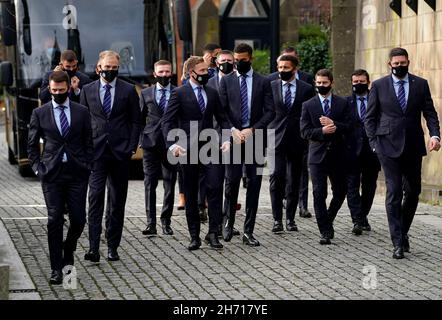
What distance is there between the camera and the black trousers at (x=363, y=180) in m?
15.0

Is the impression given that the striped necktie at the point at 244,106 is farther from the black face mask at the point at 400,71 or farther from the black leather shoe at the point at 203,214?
the black leather shoe at the point at 203,214

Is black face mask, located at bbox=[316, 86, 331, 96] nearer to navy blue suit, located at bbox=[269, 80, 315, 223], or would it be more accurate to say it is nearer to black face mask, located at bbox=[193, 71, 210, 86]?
navy blue suit, located at bbox=[269, 80, 315, 223]

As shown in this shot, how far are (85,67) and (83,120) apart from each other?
34.8 feet

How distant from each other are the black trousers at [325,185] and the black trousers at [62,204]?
303cm

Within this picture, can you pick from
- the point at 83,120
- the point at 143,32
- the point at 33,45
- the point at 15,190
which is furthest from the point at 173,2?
the point at 83,120

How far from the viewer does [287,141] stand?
1526 cm

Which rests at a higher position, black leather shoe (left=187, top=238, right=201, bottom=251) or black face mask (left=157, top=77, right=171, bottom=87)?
black face mask (left=157, top=77, right=171, bottom=87)

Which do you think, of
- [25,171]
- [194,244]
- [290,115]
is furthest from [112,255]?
[25,171]

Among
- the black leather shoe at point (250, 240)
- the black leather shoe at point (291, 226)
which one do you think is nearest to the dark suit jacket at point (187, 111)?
the black leather shoe at point (250, 240)

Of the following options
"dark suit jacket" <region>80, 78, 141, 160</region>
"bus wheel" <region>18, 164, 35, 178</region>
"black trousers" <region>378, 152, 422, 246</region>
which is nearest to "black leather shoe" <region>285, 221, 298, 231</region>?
"black trousers" <region>378, 152, 422, 246</region>

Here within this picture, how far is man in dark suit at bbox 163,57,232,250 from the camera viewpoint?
44.4ft

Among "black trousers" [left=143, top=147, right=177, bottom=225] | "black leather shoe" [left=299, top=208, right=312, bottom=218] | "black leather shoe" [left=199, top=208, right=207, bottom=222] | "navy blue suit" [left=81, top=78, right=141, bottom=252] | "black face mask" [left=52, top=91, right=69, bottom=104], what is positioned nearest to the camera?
"black face mask" [left=52, top=91, right=69, bottom=104]
